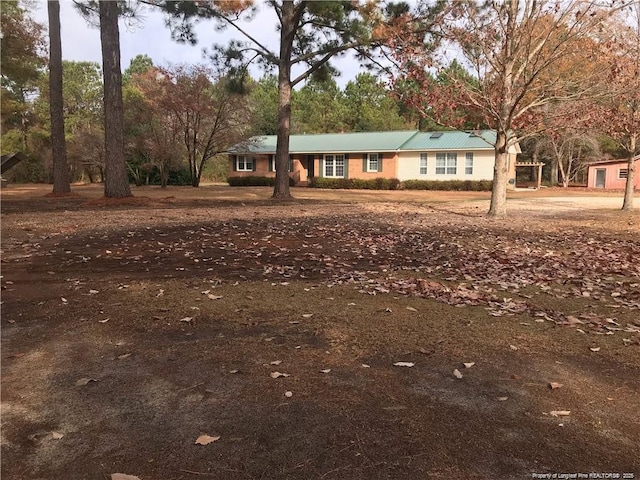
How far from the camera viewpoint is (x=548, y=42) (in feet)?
45.0

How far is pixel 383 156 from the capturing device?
37.2 m

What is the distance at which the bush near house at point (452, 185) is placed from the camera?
3266 centimetres

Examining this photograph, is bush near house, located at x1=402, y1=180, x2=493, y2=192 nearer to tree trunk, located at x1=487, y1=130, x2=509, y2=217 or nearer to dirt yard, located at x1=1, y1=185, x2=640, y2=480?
tree trunk, located at x1=487, y1=130, x2=509, y2=217

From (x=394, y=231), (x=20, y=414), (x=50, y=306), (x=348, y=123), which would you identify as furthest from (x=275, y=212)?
(x=348, y=123)

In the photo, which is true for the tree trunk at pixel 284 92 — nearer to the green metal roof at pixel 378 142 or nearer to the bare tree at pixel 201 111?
the bare tree at pixel 201 111

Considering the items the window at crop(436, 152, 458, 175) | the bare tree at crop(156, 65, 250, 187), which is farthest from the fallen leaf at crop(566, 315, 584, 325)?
the window at crop(436, 152, 458, 175)

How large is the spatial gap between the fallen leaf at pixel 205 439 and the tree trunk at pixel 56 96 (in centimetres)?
1939

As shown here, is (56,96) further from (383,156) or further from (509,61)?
(383,156)

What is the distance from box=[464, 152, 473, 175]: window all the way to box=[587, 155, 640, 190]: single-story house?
11037 mm

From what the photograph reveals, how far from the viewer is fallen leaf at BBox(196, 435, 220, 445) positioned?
245 cm

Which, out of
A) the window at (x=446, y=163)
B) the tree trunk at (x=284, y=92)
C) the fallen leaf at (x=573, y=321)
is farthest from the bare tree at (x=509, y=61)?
the window at (x=446, y=163)

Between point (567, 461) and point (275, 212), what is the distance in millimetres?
13844

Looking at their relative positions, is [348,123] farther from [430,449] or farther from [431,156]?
[430,449]

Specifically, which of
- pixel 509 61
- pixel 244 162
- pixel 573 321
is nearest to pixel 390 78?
pixel 509 61
